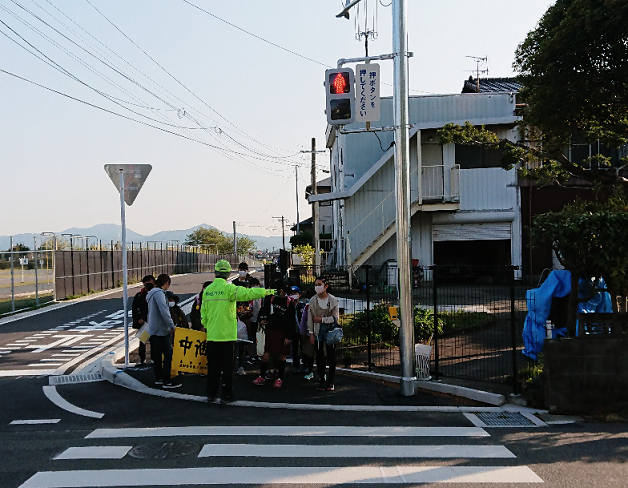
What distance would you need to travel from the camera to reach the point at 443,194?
23.4 m

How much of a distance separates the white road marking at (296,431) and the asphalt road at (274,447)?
0.04ft

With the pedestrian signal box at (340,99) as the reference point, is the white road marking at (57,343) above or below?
below

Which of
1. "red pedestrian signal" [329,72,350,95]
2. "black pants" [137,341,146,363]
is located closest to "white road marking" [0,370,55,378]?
"black pants" [137,341,146,363]

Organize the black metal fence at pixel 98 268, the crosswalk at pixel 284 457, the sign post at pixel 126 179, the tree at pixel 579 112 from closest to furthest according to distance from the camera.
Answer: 1. the crosswalk at pixel 284 457
2. the tree at pixel 579 112
3. the sign post at pixel 126 179
4. the black metal fence at pixel 98 268

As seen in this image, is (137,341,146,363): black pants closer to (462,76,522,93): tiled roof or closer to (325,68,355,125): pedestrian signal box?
(325,68,355,125): pedestrian signal box

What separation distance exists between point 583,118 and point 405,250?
6.89 meters

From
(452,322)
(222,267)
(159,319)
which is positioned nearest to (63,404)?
(159,319)

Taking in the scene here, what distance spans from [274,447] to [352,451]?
835 mm

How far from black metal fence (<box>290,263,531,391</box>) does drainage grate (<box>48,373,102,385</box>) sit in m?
4.46

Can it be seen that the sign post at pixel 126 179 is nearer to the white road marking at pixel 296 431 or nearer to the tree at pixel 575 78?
the white road marking at pixel 296 431

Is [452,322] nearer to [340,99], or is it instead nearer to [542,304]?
[542,304]

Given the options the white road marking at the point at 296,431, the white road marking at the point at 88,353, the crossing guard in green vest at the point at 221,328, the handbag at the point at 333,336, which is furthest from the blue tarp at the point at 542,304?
the white road marking at the point at 88,353

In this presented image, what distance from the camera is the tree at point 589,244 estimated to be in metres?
8.16

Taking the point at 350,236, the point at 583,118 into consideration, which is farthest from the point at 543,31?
the point at 350,236
